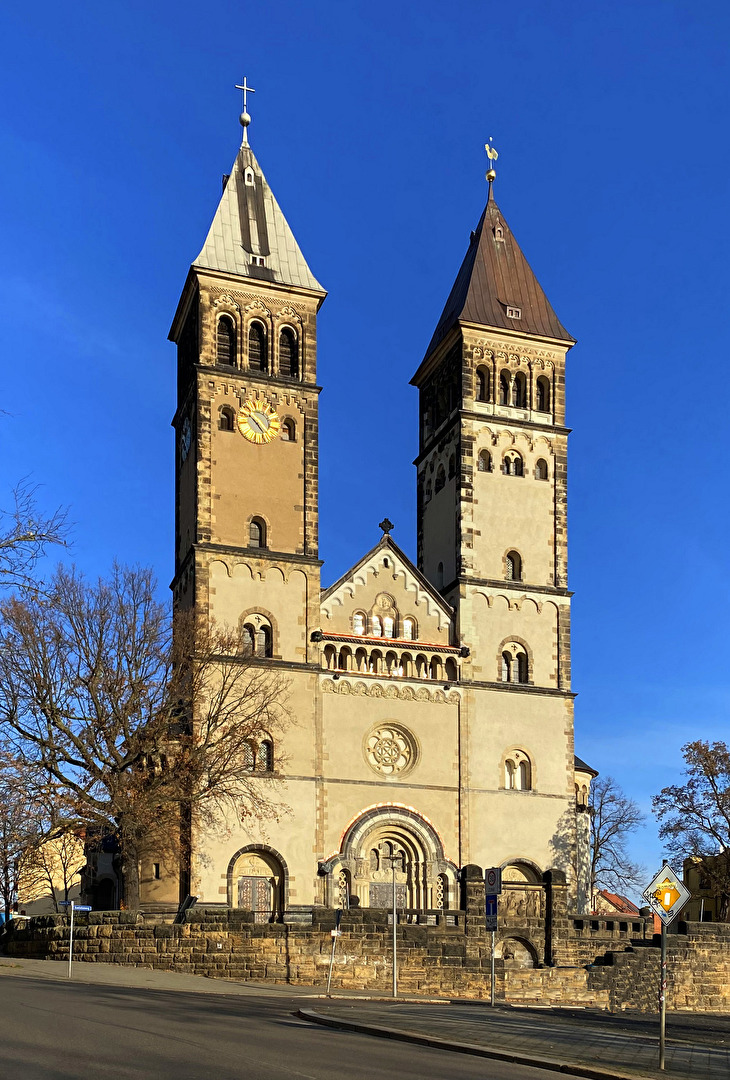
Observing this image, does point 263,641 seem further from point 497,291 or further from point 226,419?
point 497,291

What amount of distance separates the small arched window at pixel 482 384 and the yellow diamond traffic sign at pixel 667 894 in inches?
1366

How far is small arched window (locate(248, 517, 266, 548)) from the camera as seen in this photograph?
46.5 metres

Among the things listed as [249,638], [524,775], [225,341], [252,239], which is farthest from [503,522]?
[252,239]

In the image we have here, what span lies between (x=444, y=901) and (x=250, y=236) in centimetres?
2519

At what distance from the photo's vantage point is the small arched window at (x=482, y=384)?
51.1m

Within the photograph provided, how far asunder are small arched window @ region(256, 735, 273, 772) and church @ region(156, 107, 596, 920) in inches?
1.8

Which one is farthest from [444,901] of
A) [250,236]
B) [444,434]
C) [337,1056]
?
[337,1056]

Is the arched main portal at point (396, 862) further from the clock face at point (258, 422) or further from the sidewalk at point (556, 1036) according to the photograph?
the sidewalk at point (556, 1036)

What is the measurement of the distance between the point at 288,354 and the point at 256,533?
7.19 metres

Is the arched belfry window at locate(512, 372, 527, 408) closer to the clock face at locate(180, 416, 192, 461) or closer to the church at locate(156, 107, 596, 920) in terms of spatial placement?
the church at locate(156, 107, 596, 920)

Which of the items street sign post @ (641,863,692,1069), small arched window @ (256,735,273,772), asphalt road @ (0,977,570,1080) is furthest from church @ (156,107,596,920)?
street sign post @ (641,863,692,1069)

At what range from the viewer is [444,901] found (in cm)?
4484

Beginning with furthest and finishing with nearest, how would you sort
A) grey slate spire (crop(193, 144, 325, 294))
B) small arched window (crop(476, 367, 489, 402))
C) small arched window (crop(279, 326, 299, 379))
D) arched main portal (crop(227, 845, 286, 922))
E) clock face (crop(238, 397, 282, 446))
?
small arched window (crop(476, 367, 489, 402)), grey slate spire (crop(193, 144, 325, 294)), small arched window (crop(279, 326, 299, 379)), clock face (crop(238, 397, 282, 446)), arched main portal (crop(227, 845, 286, 922))

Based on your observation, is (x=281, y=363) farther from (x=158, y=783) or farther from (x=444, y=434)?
(x=158, y=783)
